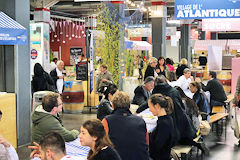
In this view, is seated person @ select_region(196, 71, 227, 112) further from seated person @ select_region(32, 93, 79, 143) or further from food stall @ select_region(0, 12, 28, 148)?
seated person @ select_region(32, 93, 79, 143)

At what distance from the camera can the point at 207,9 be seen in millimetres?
8117

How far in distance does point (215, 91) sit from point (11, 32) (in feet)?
15.0

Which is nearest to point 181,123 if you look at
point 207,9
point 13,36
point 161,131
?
point 161,131

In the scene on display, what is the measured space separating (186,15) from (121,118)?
522cm

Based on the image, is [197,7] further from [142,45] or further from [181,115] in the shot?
[142,45]

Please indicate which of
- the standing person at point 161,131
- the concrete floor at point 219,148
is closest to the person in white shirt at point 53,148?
the standing person at point 161,131

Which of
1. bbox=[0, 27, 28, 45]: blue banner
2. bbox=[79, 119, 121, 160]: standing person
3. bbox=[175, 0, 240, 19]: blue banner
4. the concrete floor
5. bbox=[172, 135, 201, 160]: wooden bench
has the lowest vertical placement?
Answer: the concrete floor

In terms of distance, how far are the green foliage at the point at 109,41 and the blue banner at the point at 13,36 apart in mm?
3792

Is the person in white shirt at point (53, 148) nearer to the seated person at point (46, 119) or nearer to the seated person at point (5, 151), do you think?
the seated person at point (5, 151)

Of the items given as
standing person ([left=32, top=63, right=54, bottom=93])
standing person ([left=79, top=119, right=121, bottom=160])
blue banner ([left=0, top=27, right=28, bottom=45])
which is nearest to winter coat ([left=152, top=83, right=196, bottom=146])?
standing person ([left=79, top=119, right=121, bottom=160])

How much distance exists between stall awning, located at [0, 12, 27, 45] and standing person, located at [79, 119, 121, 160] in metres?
3.60

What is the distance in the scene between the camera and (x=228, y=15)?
794cm

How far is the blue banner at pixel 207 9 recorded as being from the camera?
309 inches

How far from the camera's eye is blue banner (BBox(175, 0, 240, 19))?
7.86 meters
